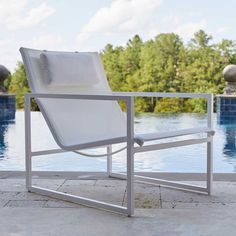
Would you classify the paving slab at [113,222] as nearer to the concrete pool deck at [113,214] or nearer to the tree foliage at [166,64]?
the concrete pool deck at [113,214]

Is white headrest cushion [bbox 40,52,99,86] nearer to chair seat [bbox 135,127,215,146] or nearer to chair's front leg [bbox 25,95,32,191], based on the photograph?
chair's front leg [bbox 25,95,32,191]

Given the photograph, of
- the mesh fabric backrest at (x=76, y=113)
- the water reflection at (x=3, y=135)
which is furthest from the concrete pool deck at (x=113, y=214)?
the water reflection at (x=3, y=135)

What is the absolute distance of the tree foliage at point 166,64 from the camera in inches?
516

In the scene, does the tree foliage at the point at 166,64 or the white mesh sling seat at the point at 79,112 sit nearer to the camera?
the white mesh sling seat at the point at 79,112

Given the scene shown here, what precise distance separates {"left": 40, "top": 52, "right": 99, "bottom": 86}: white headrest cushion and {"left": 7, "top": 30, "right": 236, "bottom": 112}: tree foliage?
9771 mm

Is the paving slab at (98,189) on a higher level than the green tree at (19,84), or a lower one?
lower

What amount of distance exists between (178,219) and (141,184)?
0.81 meters

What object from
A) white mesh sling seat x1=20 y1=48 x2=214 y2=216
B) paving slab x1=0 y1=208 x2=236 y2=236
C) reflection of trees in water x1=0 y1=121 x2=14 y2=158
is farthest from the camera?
reflection of trees in water x1=0 y1=121 x2=14 y2=158

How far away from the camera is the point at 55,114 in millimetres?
2814

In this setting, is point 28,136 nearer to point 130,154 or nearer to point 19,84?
point 130,154

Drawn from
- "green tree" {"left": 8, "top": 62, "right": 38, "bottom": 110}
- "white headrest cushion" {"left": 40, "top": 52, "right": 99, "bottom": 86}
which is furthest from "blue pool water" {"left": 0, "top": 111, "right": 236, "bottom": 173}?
"green tree" {"left": 8, "top": 62, "right": 38, "bottom": 110}

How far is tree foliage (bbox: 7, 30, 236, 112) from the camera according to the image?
13.1 m

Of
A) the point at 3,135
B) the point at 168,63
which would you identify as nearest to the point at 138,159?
the point at 3,135

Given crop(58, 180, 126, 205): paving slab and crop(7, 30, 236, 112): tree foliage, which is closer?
crop(58, 180, 126, 205): paving slab
